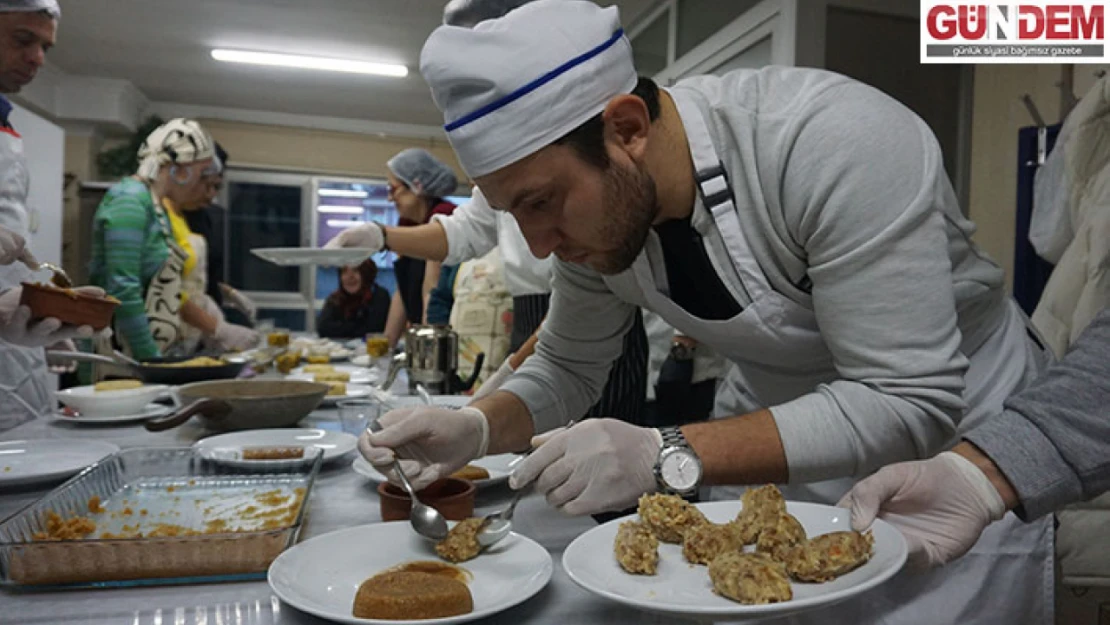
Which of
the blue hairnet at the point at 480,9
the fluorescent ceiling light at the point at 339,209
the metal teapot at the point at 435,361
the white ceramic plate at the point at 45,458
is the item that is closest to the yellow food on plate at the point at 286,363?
the metal teapot at the point at 435,361

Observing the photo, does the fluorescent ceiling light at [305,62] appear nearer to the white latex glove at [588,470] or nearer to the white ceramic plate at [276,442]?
the white ceramic plate at [276,442]

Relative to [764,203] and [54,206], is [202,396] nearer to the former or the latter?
[764,203]

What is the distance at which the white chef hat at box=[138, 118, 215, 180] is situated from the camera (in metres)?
3.69

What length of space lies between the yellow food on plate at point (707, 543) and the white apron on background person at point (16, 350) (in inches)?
84.6

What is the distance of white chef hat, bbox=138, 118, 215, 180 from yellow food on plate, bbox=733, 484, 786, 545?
3587 millimetres

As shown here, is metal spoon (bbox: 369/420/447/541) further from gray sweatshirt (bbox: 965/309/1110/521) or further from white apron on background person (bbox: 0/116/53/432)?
white apron on background person (bbox: 0/116/53/432)

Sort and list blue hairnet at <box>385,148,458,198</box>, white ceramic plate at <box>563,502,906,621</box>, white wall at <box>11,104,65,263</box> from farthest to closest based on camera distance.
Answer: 1. white wall at <box>11,104,65,263</box>
2. blue hairnet at <box>385,148,458,198</box>
3. white ceramic plate at <box>563,502,906,621</box>

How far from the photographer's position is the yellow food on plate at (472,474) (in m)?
1.23

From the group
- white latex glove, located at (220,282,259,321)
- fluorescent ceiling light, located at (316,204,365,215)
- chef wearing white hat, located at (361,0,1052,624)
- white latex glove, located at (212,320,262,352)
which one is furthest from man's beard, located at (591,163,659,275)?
fluorescent ceiling light, located at (316,204,365,215)

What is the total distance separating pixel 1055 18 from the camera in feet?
9.90

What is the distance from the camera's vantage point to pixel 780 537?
32.5 inches

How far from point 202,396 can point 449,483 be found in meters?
0.88

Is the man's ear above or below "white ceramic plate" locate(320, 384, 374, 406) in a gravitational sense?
above

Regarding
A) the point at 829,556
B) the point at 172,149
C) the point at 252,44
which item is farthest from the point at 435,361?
the point at 252,44
